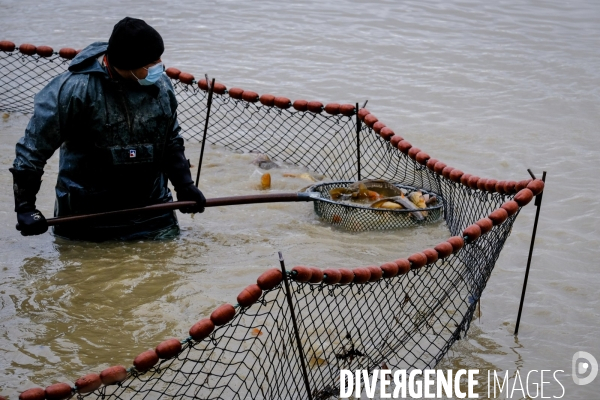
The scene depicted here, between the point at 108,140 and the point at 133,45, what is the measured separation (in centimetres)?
68

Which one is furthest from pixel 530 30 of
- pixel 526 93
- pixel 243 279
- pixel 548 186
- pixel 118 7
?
pixel 243 279

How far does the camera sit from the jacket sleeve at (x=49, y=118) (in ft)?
14.7

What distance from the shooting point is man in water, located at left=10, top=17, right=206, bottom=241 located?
4.47m

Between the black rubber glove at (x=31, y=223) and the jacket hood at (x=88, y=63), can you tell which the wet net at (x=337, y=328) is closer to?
the black rubber glove at (x=31, y=223)

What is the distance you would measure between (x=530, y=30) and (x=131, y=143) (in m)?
8.28

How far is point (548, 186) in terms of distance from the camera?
6746 millimetres

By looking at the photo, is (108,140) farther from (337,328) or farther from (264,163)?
(264,163)

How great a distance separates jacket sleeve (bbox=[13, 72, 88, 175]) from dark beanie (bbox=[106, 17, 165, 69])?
0.31m

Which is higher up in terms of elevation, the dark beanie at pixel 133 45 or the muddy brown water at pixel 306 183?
the dark beanie at pixel 133 45

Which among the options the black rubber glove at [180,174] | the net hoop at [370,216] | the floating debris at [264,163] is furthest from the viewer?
the floating debris at [264,163]

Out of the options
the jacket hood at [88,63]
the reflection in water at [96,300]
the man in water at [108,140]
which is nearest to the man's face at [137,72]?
the man in water at [108,140]

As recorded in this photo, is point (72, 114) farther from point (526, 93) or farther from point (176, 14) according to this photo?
point (176, 14)

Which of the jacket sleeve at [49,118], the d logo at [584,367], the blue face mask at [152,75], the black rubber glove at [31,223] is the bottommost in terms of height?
the d logo at [584,367]

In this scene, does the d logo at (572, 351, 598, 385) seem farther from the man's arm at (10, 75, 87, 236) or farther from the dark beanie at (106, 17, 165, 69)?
the man's arm at (10, 75, 87, 236)
